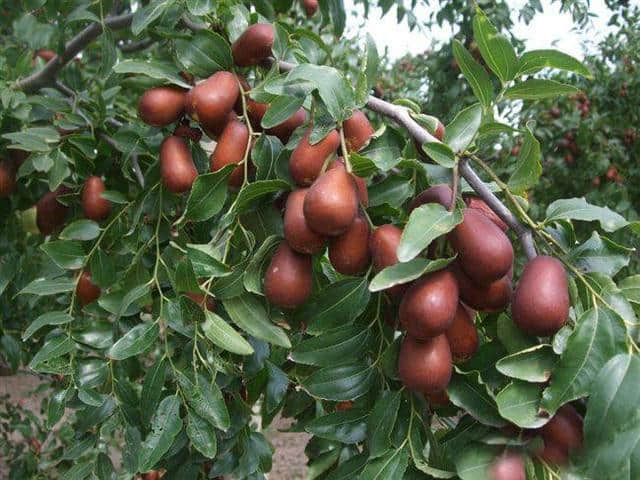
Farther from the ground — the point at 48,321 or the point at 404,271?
the point at 404,271

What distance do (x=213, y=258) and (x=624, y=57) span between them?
455cm

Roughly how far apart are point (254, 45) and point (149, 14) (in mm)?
277

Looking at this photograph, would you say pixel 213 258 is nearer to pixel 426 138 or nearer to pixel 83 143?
pixel 426 138

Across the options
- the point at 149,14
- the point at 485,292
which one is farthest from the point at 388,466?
the point at 149,14

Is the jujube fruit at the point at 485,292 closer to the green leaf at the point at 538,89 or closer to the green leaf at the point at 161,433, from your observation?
the green leaf at the point at 538,89

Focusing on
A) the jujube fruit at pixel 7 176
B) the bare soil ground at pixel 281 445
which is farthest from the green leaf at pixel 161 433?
the bare soil ground at pixel 281 445

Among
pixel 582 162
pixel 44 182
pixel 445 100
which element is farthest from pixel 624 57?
pixel 44 182

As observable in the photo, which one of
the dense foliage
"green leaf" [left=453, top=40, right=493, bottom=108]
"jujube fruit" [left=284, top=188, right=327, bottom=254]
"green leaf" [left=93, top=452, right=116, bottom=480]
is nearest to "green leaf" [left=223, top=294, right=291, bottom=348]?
the dense foliage

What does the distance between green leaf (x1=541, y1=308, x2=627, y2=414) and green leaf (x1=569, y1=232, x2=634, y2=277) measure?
0.11 metres

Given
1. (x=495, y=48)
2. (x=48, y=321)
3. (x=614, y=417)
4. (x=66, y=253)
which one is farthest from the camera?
(x=66, y=253)

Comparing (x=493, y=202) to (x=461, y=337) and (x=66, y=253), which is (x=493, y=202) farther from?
(x=66, y=253)

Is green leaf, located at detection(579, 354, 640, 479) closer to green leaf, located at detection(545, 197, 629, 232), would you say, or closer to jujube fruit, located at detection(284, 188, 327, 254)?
green leaf, located at detection(545, 197, 629, 232)

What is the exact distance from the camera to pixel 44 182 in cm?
201

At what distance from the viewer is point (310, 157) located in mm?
1013
